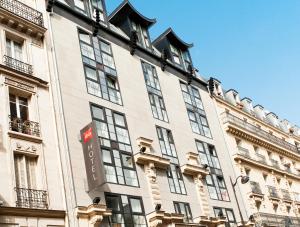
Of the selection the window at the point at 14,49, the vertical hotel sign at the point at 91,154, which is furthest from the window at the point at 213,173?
the window at the point at 14,49

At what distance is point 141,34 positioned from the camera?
33469mm

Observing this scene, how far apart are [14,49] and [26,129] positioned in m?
5.03

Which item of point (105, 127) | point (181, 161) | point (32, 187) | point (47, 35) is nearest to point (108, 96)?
point (105, 127)

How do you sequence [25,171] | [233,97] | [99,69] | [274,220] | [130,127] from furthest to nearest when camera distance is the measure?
[233,97] → [274,220] → [99,69] → [130,127] → [25,171]

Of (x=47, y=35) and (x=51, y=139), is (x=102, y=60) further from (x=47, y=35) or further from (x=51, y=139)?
(x=51, y=139)

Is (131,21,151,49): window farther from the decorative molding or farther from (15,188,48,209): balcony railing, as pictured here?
the decorative molding

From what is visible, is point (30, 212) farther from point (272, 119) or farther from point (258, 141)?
point (272, 119)

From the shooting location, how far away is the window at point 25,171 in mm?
18250

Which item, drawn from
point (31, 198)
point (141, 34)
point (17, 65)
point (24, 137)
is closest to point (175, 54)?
point (141, 34)

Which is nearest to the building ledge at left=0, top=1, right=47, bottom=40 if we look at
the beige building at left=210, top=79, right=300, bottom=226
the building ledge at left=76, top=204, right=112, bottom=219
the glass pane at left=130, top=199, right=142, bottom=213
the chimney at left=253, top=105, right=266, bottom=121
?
the building ledge at left=76, top=204, right=112, bottom=219

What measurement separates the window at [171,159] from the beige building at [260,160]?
26.4 ft

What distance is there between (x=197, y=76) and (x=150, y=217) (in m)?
18.1

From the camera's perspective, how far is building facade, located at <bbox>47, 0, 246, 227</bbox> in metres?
21.2

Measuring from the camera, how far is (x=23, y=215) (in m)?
17.0
